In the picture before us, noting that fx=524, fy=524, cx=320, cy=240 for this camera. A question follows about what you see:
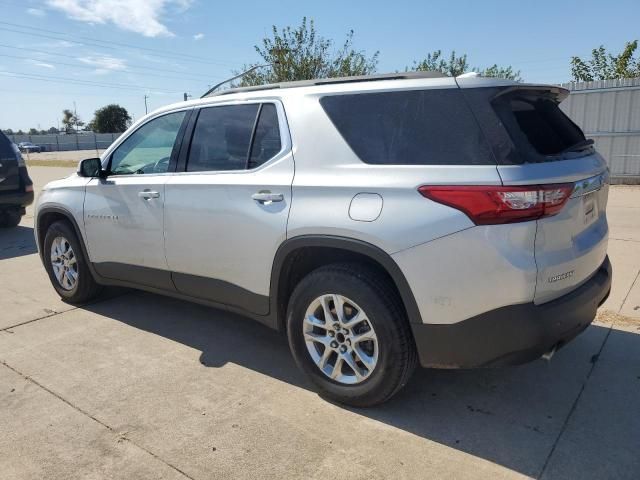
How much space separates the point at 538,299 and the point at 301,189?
141 cm

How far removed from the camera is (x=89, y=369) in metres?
3.65

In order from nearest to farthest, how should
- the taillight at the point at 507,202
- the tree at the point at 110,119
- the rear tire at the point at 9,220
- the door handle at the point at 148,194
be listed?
the taillight at the point at 507,202, the door handle at the point at 148,194, the rear tire at the point at 9,220, the tree at the point at 110,119

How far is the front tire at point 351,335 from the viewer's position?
2807 millimetres

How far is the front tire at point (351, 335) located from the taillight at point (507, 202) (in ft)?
2.08

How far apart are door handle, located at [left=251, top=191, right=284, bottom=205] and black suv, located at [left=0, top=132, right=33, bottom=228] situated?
685cm

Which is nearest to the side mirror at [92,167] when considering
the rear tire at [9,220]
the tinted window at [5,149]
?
the tinted window at [5,149]

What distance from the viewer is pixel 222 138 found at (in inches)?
145

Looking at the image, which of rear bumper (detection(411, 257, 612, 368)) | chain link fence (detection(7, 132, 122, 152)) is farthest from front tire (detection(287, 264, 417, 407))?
chain link fence (detection(7, 132, 122, 152))

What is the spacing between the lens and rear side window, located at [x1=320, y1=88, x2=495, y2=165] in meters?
2.59

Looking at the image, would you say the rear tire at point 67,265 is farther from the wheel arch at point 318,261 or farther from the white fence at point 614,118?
the white fence at point 614,118

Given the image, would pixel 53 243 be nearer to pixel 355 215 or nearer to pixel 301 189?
pixel 301 189

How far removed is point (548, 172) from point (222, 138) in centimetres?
216

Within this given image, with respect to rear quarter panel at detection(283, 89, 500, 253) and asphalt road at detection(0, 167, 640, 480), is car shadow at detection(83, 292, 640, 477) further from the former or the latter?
rear quarter panel at detection(283, 89, 500, 253)

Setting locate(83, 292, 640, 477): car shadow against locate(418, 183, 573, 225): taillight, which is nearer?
locate(418, 183, 573, 225): taillight
